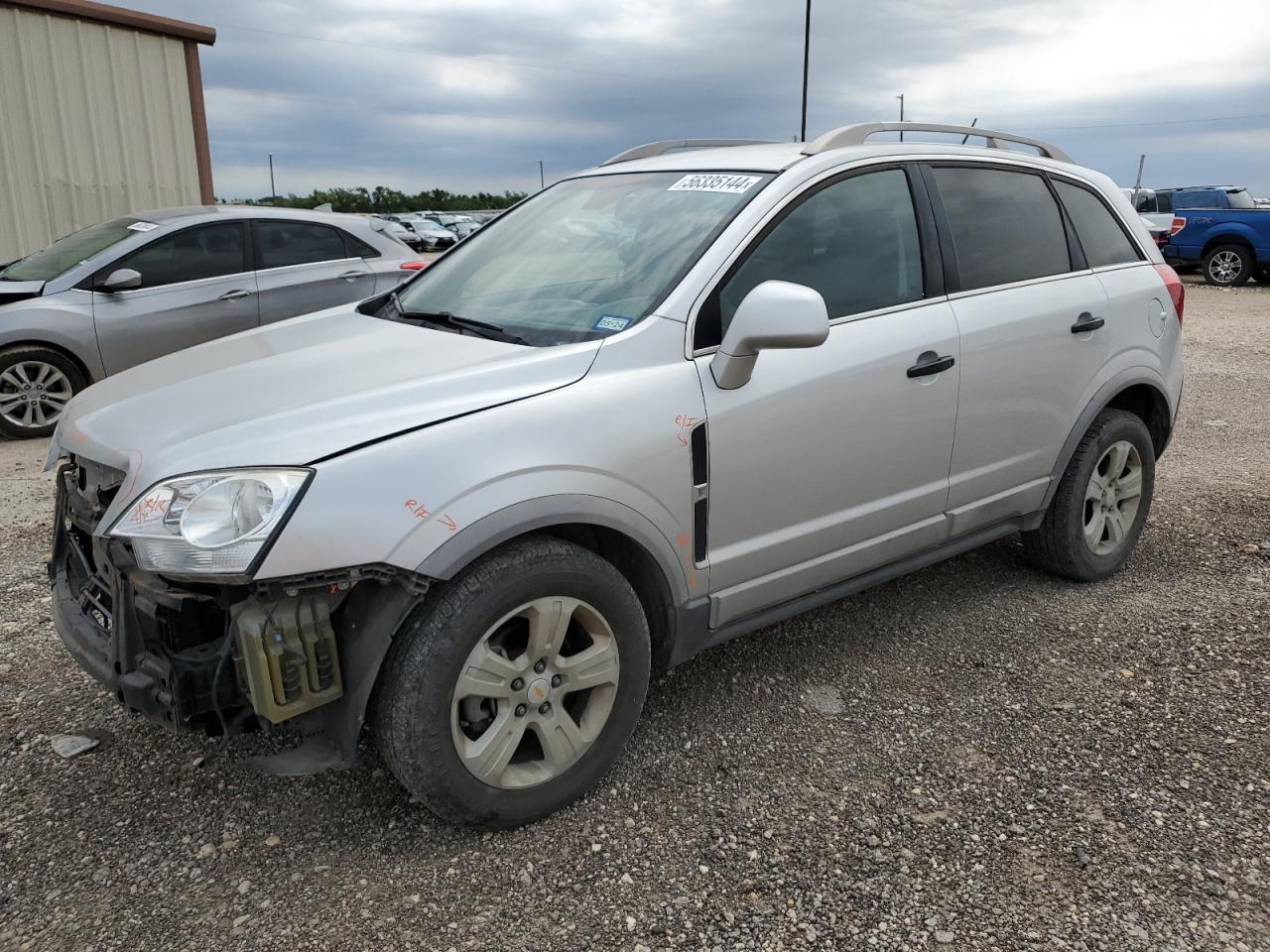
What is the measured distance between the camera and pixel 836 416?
2994mm

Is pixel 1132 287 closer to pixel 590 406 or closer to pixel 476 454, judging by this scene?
pixel 590 406

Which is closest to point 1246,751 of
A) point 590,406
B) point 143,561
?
point 590,406

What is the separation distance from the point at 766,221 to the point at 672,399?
0.68 metres

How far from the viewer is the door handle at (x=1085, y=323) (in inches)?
148

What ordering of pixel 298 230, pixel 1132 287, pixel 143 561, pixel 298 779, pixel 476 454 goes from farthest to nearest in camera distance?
pixel 298 230, pixel 1132 287, pixel 298 779, pixel 476 454, pixel 143 561

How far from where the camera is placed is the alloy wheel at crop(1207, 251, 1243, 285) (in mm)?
17672

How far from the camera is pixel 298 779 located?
2.85 m

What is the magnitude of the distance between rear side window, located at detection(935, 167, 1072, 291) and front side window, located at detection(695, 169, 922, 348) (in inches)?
9.7

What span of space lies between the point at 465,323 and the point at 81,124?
1004 cm

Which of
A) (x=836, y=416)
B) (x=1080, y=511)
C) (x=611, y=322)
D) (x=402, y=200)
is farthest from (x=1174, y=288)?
(x=402, y=200)

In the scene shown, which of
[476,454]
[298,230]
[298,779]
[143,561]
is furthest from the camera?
[298,230]

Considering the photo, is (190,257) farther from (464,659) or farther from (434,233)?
(434,233)

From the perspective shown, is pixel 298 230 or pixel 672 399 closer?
pixel 672 399

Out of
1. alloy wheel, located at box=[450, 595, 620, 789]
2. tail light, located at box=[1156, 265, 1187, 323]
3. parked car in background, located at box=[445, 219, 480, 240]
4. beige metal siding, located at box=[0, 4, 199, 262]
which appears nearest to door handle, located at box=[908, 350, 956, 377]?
alloy wheel, located at box=[450, 595, 620, 789]
